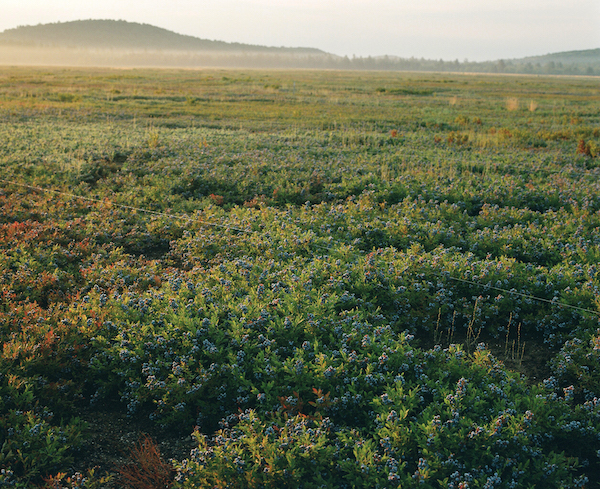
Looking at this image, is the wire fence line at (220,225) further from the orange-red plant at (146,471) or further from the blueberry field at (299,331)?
the orange-red plant at (146,471)

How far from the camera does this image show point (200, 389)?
4625 millimetres

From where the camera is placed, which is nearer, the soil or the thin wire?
the soil

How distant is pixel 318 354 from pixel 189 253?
413 centimetres

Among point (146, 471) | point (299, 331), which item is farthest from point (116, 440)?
point (299, 331)

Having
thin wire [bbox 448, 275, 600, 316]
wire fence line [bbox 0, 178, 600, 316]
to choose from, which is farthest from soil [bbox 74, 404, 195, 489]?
thin wire [bbox 448, 275, 600, 316]

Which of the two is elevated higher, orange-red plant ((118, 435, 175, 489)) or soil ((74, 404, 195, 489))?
orange-red plant ((118, 435, 175, 489))

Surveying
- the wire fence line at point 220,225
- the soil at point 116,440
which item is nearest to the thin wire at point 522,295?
the wire fence line at point 220,225

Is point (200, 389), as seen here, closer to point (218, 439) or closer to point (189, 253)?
point (218, 439)

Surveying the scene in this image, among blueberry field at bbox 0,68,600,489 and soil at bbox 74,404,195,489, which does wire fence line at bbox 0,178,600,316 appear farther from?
soil at bbox 74,404,195,489

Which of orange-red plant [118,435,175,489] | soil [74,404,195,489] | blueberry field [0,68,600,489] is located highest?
blueberry field [0,68,600,489]

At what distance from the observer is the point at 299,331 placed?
17.6ft

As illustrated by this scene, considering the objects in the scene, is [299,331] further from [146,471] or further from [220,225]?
[220,225]

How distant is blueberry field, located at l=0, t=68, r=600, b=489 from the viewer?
12.8 feet

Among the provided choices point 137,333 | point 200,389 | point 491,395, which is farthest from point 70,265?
point 491,395
